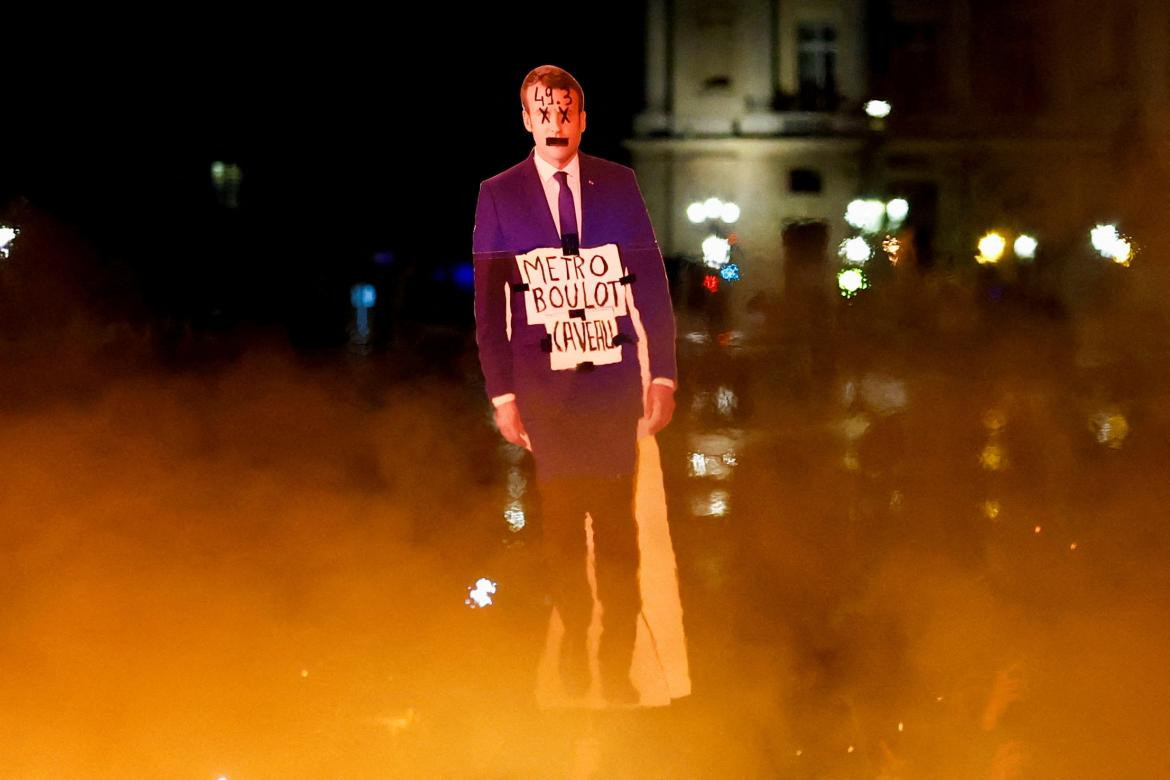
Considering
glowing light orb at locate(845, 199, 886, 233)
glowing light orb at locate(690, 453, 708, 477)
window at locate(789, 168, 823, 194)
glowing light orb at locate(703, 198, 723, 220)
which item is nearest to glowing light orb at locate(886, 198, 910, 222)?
glowing light orb at locate(845, 199, 886, 233)

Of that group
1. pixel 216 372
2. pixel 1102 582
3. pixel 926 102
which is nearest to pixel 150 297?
pixel 216 372

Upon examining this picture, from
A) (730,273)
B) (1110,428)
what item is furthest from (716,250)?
(1110,428)

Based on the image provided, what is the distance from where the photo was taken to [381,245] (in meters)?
51.5

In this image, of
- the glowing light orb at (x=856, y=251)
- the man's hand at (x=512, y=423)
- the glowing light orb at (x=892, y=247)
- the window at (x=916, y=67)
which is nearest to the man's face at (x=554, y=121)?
the man's hand at (x=512, y=423)

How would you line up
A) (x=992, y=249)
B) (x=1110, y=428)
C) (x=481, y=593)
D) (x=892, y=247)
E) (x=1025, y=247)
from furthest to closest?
(x=992, y=249) → (x=1025, y=247) → (x=892, y=247) → (x=1110, y=428) → (x=481, y=593)

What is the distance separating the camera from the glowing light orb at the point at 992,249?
32.6 meters

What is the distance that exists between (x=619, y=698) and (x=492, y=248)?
1.60 meters

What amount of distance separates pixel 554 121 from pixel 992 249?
3037 cm

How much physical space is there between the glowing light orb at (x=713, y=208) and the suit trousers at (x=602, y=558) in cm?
3608

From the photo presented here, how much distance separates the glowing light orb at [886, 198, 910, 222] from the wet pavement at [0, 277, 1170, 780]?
1005 inches

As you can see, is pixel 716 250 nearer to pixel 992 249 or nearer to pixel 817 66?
pixel 992 249

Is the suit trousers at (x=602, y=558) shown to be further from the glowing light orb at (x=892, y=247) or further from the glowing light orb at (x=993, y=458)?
the glowing light orb at (x=892, y=247)

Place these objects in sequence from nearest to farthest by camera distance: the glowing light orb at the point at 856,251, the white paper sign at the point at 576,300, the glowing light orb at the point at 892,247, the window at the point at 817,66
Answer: the white paper sign at the point at 576,300
the glowing light orb at the point at 856,251
the glowing light orb at the point at 892,247
the window at the point at 817,66

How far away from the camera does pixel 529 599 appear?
6613mm
